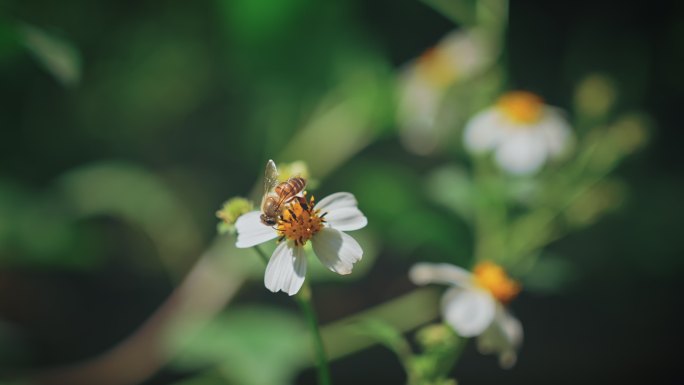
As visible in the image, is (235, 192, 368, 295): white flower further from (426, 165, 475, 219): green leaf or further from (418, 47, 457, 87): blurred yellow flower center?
(418, 47, 457, 87): blurred yellow flower center

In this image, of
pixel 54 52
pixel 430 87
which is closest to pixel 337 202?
pixel 54 52

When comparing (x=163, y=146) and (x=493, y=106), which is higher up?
(x=163, y=146)

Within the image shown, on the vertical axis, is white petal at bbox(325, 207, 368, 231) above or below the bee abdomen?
below

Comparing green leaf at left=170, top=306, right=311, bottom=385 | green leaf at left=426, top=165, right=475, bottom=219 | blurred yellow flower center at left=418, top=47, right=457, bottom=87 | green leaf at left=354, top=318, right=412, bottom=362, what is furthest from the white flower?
blurred yellow flower center at left=418, top=47, right=457, bottom=87

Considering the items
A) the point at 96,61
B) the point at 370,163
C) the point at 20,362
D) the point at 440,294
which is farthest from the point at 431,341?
the point at 96,61

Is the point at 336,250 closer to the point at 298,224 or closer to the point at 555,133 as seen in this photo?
the point at 298,224

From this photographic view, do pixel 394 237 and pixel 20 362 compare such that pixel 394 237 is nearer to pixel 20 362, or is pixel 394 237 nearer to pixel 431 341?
pixel 431 341
